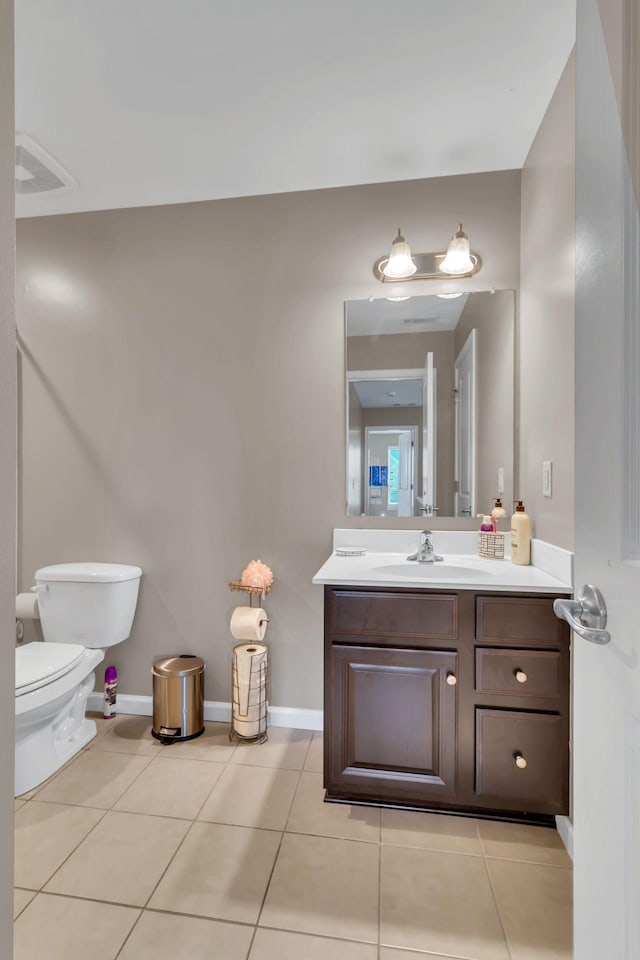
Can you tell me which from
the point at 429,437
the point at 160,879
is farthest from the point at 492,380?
the point at 160,879

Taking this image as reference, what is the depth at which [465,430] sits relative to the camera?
6.71 ft

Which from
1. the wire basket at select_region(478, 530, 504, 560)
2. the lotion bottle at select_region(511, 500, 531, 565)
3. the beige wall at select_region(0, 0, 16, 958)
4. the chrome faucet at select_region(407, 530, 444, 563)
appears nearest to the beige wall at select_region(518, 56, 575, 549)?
the lotion bottle at select_region(511, 500, 531, 565)

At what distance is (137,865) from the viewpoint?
1.39 meters

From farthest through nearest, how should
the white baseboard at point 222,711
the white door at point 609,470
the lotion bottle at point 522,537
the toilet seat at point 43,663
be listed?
the white baseboard at point 222,711 < the lotion bottle at point 522,537 < the toilet seat at point 43,663 < the white door at point 609,470

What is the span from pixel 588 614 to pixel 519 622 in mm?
905

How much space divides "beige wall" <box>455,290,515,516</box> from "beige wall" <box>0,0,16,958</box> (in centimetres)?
173

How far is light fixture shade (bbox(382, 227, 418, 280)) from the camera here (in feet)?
6.54

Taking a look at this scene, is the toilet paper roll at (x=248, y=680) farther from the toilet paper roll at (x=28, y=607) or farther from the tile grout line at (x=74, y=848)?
the toilet paper roll at (x=28, y=607)

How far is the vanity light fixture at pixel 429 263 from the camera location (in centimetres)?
196

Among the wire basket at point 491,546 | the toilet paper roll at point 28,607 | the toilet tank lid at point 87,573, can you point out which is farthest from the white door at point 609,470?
the toilet paper roll at point 28,607

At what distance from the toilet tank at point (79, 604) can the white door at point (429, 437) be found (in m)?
1.42

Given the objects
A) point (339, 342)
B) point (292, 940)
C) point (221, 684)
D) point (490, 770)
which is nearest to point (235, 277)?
point (339, 342)

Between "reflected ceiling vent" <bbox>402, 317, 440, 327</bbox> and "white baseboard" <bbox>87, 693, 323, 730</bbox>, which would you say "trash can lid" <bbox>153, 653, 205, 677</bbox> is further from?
"reflected ceiling vent" <bbox>402, 317, 440, 327</bbox>

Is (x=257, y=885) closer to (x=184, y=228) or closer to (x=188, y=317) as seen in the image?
(x=188, y=317)
